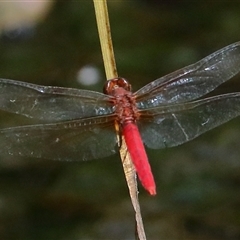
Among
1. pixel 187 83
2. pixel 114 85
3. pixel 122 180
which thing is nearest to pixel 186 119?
pixel 187 83

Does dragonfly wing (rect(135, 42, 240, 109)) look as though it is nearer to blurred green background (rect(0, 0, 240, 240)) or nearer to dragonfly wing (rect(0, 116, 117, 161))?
dragonfly wing (rect(0, 116, 117, 161))

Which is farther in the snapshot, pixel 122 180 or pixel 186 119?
pixel 122 180

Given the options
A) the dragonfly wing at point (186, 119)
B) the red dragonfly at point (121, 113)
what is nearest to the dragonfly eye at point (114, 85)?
the red dragonfly at point (121, 113)

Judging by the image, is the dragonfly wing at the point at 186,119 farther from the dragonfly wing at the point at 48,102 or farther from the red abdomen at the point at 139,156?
the dragonfly wing at the point at 48,102

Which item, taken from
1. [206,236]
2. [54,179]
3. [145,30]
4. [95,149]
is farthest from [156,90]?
[145,30]

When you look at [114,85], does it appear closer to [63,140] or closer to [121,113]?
[121,113]

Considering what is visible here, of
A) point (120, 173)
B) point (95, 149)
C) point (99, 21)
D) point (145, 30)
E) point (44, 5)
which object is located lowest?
point (95, 149)

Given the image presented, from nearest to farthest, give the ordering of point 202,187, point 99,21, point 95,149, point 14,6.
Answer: point 99,21 < point 95,149 < point 202,187 < point 14,6

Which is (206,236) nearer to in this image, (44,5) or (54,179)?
(54,179)
